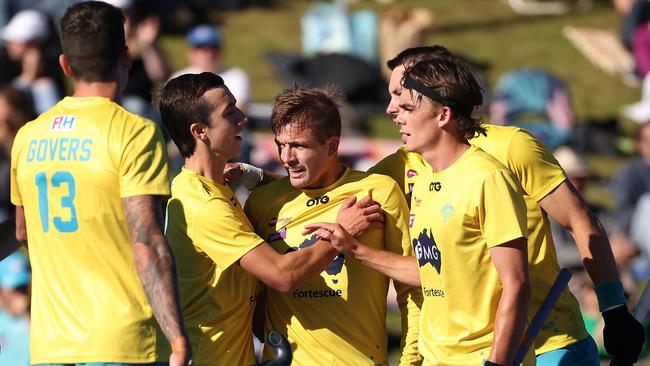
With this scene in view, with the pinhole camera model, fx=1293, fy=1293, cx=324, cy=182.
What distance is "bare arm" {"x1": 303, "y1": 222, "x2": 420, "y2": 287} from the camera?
5859mm

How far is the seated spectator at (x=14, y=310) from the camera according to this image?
9.41 metres

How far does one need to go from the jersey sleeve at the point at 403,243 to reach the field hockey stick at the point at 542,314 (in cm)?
71

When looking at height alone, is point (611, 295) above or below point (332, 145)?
below

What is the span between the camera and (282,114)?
20.1 feet

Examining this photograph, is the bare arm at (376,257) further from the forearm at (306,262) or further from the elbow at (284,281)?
the elbow at (284,281)

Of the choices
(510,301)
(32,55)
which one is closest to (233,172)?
(510,301)

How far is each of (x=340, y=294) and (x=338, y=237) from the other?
35cm

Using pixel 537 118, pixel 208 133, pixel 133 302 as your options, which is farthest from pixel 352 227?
pixel 537 118

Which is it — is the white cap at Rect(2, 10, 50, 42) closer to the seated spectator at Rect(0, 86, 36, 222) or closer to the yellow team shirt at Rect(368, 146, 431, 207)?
the seated spectator at Rect(0, 86, 36, 222)

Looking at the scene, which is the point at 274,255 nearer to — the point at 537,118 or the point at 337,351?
the point at 337,351

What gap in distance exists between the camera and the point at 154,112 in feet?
39.2

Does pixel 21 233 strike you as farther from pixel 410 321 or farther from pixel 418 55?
pixel 418 55

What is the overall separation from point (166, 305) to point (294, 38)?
1464 cm

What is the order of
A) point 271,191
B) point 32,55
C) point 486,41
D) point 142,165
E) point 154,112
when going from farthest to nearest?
1. point 486,41
2. point 32,55
3. point 154,112
4. point 271,191
5. point 142,165
